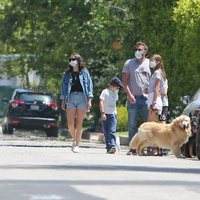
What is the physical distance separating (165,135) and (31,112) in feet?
51.1

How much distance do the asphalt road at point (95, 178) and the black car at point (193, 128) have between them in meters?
1.16

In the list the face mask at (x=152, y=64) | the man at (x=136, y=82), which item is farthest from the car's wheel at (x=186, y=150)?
the face mask at (x=152, y=64)

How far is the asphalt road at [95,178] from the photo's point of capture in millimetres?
11641

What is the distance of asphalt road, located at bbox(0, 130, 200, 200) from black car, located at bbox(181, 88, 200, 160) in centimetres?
116

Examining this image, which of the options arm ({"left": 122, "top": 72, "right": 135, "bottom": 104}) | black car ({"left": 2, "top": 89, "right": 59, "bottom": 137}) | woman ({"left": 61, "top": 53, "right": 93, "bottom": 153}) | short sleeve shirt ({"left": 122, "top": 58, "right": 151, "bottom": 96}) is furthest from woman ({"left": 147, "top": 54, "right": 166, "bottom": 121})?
black car ({"left": 2, "top": 89, "right": 59, "bottom": 137})

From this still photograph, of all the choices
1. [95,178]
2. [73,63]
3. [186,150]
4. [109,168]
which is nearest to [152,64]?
[73,63]

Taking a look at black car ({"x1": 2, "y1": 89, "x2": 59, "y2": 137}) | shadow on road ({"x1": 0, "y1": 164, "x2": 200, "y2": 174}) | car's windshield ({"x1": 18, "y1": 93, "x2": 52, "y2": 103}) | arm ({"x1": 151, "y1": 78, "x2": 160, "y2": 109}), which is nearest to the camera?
shadow on road ({"x1": 0, "y1": 164, "x2": 200, "y2": 174})

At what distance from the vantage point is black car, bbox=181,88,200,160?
19.3m

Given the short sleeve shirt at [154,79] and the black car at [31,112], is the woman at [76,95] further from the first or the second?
the black car at [31,112]

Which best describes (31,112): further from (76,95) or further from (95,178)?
(95,178)

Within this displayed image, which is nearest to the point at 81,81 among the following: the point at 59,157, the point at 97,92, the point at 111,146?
the point at 111,146

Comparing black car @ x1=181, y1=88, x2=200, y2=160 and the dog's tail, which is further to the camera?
the dog's tail

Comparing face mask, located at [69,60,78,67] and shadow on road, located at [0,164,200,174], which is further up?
face mask, located at [69,60,78,67]

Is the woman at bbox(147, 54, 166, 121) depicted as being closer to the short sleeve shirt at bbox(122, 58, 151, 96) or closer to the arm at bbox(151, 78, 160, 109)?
the arm at bbox(151, 78, 160, 109)
